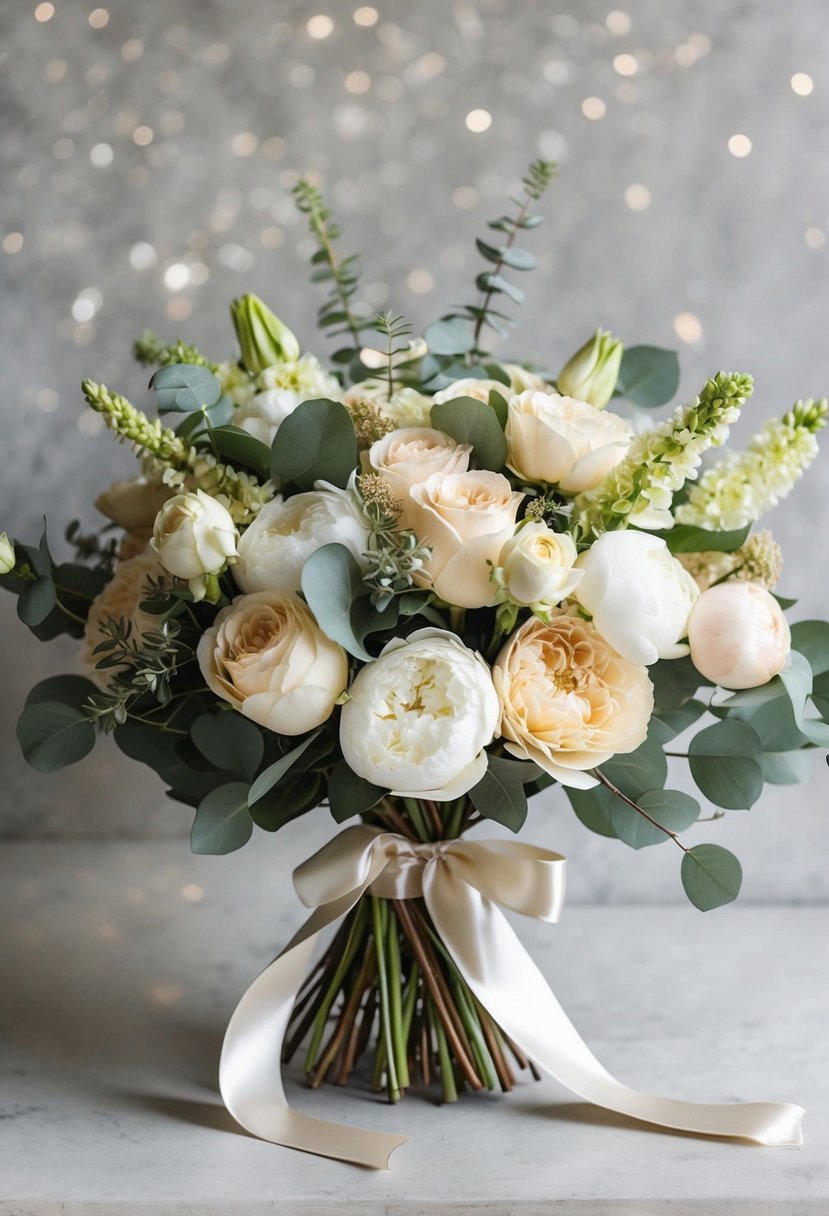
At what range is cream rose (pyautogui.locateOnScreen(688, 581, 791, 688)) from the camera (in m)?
0.72

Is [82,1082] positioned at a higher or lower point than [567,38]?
lower

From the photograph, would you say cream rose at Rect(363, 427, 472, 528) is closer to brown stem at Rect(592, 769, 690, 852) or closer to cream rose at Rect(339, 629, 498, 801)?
cream rose at Rect(339, 629, 498, 801)

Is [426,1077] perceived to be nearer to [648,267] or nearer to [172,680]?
[172,680]

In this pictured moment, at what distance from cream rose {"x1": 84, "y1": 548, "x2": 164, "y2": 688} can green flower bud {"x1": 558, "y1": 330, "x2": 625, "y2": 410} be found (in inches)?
14.2

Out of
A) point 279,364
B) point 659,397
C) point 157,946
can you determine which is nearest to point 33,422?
point 279,364

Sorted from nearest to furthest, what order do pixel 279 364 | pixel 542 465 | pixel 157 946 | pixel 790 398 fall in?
pixel 542 465
pixel 279 364
pixel 157 946
pixel 790 398

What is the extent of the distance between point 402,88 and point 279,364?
559 mm

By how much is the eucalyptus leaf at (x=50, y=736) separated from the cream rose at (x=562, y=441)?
1.27 feet

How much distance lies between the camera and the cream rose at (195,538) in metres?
0.69

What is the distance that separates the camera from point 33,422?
1272mm

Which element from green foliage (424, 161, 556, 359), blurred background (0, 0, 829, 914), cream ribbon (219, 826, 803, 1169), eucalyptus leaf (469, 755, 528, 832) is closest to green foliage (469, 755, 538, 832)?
eucalyptus leaf (469, 755, 528, 832)

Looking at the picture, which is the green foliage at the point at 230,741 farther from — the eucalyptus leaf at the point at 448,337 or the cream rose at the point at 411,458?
the eucalyptus leaf at the point at 448,337

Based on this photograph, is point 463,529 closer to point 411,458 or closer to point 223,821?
point 411,458

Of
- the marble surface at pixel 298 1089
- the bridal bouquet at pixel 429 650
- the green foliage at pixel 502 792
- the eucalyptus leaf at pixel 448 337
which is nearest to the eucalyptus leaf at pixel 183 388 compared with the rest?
the bridal bouquet at pixel 429 650
